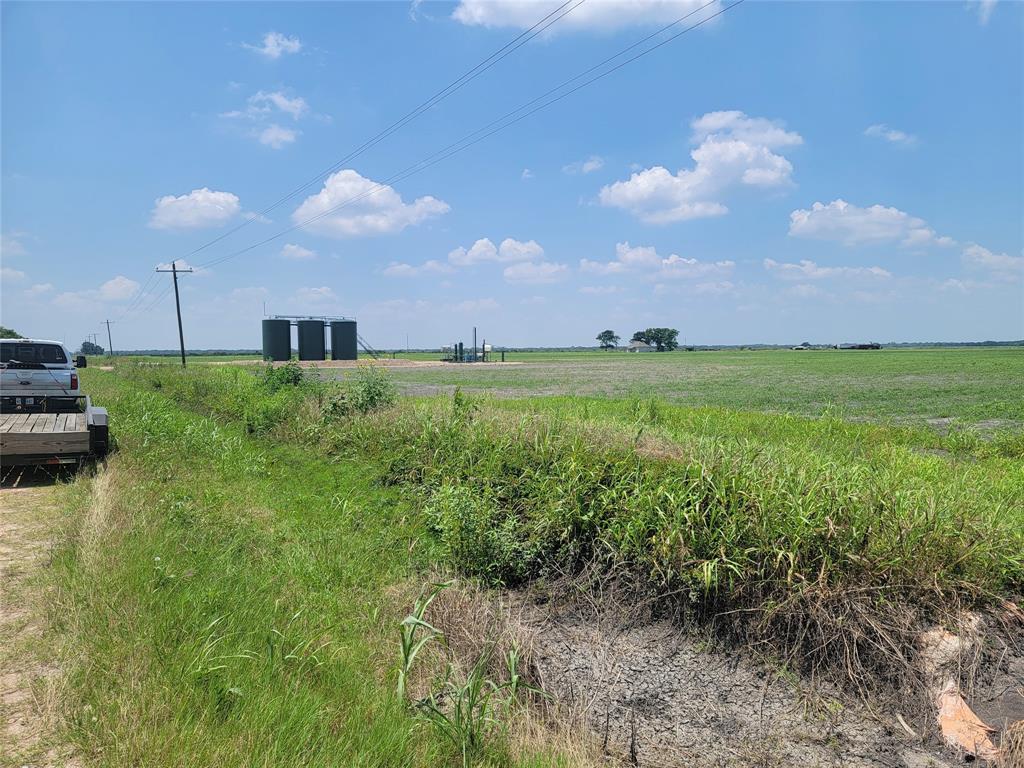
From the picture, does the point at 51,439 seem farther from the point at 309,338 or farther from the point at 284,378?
the point at 309,338

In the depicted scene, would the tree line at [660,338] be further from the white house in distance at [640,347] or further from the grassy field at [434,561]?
the grassy field at [434,561]

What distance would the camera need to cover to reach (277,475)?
32.6 feet

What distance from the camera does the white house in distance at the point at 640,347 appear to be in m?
166

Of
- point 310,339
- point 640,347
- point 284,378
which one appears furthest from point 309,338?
point 640,347

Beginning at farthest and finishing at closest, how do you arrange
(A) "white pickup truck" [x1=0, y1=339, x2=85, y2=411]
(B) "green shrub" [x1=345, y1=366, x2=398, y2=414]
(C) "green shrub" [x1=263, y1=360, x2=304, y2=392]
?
(C) "green shrub" [x1=263, y1=360, x2=304, y2=392] < (A) "white pickup truck" [x1=0, y1=339, x2=85, y2=411] < (B) "green shrub" [x1=345, y1=366, x2=398, y2=414]

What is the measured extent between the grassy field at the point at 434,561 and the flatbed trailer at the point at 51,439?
1.84ft

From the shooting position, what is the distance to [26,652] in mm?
3781

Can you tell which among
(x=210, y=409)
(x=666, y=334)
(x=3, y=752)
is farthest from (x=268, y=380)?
(x=666, y=334)

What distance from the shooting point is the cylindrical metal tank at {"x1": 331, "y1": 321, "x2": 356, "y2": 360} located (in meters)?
62.7

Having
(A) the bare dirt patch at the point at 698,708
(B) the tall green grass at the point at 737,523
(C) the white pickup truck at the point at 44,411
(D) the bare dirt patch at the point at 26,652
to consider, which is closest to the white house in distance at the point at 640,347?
(C) the white pickup truck at the point at 44,411

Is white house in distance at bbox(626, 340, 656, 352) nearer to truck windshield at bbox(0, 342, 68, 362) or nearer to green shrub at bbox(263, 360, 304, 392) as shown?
green shrub at bbox(263, 360, 304, 392)

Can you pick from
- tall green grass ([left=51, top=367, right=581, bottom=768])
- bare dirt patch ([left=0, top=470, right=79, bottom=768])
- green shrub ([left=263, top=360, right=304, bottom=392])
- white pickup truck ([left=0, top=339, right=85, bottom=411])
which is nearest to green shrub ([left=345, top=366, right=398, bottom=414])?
tall green grass ([left=51, top=367, right=581, bottom=768])

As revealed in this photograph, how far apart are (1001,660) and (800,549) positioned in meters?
1.65

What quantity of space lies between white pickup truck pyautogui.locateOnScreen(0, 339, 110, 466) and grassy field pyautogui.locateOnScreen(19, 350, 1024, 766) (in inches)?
25.5
